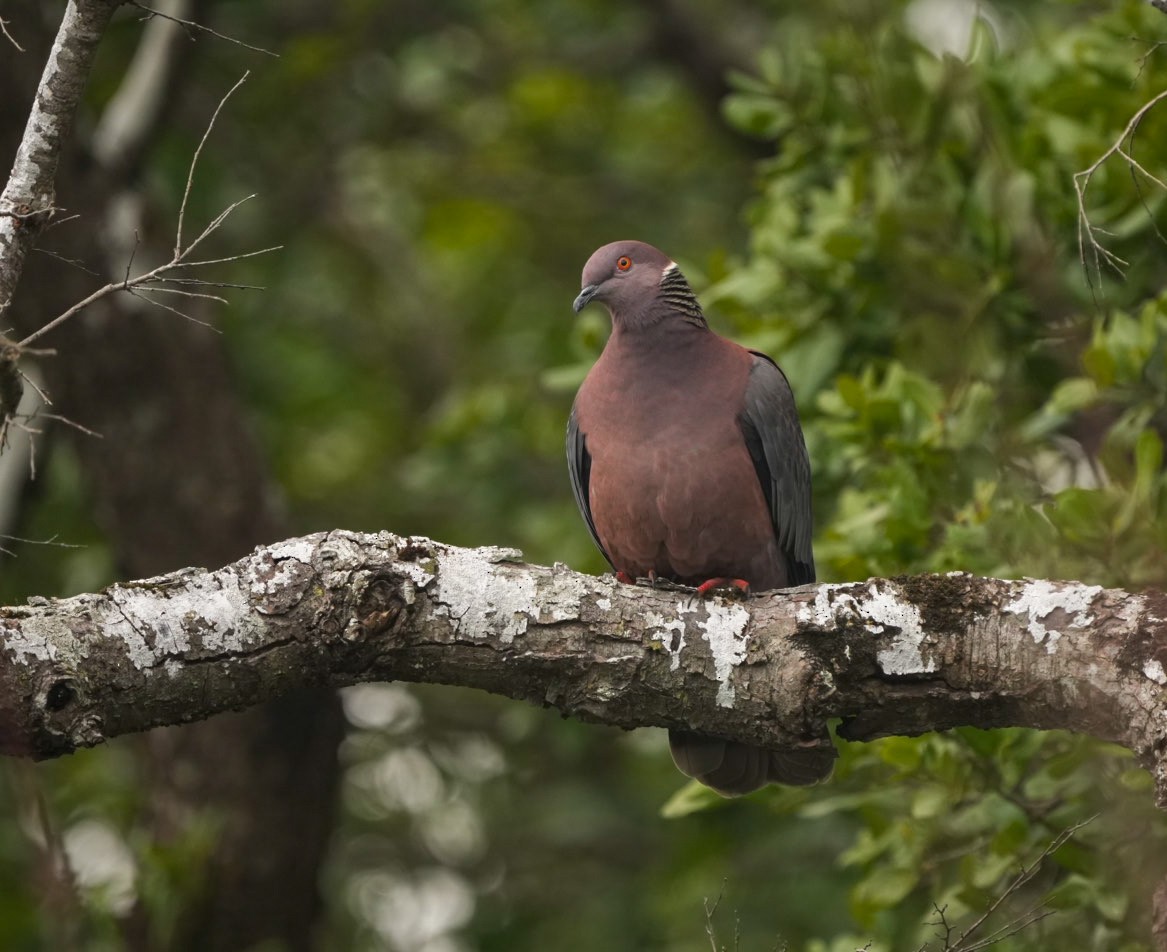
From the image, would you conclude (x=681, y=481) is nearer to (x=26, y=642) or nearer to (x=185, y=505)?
(x=26, y=642)

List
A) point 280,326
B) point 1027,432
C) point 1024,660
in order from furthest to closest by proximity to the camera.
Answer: point 280,326 < point 1027,432 < point 1024,660

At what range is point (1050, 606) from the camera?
Answer: 130 inches

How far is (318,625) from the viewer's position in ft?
10.6

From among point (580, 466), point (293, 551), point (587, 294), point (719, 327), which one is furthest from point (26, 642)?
point (719, 327)

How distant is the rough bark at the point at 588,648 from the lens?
310 centimetres

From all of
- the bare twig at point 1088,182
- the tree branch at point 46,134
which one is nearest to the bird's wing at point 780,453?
the bare twig at point 1088,182

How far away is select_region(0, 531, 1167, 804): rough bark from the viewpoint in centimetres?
310

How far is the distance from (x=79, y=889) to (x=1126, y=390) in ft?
12.5

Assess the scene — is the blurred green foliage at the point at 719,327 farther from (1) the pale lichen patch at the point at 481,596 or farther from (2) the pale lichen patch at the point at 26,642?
(2) the pale lichen patch at the point at 26,642

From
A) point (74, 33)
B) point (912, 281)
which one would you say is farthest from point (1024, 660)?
point (74, 33)

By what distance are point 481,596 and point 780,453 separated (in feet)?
5.42

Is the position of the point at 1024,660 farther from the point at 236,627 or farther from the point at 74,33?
the point at 74,33

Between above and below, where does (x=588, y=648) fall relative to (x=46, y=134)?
below

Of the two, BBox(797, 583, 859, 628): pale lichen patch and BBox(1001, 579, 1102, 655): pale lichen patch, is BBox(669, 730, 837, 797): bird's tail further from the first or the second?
BBox(1001, 579, 1102, 655): pale lichen patch
